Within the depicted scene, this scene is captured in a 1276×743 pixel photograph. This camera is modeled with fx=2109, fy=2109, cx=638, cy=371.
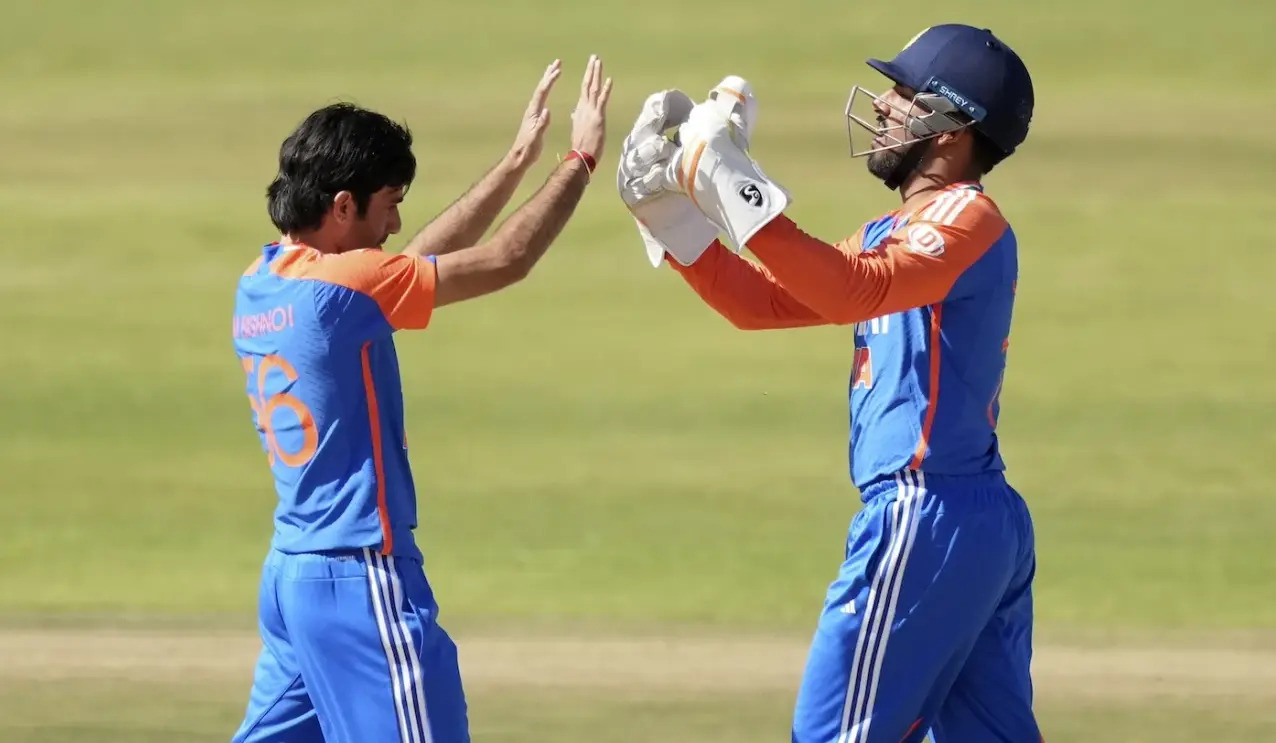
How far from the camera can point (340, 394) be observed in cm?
468

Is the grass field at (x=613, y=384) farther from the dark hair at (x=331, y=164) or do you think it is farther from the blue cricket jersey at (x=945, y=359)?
the dark hair at (x=331, y=164)

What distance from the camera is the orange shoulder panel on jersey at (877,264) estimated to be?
4.62 m

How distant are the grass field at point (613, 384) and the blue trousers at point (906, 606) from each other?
2.28 meters

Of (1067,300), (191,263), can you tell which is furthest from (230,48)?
(1067,300)

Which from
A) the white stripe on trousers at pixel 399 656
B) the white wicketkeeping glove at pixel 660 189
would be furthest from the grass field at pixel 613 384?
the white stripe on trousers at pixel 399 656

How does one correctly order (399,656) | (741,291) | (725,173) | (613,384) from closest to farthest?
(399,656) < (725,173) < (741,291) < (613,384)

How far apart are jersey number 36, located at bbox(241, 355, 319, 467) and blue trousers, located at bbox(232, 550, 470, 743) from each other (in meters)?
0.23

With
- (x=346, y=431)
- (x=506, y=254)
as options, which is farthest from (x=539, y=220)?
(x=346, y=431)

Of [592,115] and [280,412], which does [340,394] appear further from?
[592,115]

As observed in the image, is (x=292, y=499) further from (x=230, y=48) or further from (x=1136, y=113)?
(x=230, y=48)

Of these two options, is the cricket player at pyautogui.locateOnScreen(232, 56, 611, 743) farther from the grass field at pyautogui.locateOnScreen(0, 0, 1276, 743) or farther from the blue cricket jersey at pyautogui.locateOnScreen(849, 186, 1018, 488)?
the grass field at pyautogui.locateOnScreen(0, 0, 1276, 743)

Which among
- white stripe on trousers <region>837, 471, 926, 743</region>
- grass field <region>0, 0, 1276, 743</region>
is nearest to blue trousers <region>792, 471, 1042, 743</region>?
white stripe on trousers <region>837, 471, 926, 743</region>

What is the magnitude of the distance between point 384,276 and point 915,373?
48.7 inches

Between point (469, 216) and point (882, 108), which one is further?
point (469, 216)
